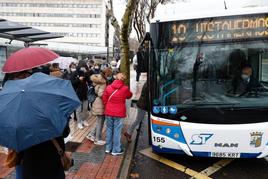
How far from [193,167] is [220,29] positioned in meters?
2.70

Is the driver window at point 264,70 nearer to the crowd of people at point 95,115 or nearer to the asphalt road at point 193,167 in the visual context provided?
the asphalt road at point 193,167

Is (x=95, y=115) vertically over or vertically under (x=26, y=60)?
under

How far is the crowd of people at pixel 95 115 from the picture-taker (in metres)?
2.84


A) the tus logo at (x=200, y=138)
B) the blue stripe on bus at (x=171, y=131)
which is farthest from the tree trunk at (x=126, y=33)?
the tus logo at (x=200, y=138)

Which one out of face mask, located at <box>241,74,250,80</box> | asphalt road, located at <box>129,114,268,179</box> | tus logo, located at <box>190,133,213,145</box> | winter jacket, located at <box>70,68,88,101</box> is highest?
face mask, located at <box>241,74,250,80</box>

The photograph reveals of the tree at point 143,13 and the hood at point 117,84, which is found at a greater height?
the tree at point 143,13

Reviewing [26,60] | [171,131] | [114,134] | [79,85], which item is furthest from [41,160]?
→ [79,85]

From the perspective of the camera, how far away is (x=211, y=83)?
229 inches

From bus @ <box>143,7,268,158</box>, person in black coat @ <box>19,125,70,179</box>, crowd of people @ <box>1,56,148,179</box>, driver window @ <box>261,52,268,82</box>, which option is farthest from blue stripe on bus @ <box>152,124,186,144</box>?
person in black coat @ <box>19,125,70,179</box>

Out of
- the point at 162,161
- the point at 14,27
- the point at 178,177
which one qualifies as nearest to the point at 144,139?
the point at 162,161

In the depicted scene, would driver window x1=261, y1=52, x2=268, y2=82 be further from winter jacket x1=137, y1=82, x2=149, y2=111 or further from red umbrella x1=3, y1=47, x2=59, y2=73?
red umbrella x1=3, y1=47, x2=59, y2=73

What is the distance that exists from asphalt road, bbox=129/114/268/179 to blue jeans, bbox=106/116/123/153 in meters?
0.50

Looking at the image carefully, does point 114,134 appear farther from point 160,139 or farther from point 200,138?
point 200,138

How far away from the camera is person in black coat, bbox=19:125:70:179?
281 centimetres
